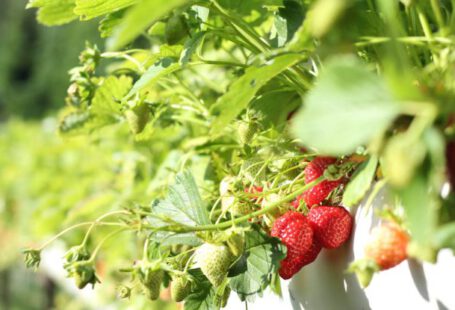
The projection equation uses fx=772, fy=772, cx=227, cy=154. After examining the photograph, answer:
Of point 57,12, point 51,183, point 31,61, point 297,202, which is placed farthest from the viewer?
point 31,61

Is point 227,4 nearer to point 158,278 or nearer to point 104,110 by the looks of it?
point 104,110

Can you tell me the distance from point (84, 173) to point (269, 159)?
72.4 inches

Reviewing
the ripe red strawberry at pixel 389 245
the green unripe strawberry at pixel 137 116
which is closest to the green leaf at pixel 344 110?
the ripe red strawberry at pixel 389 245

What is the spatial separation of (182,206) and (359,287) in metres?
0.19

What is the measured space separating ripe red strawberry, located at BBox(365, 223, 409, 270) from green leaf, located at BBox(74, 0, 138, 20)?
0.31 metres

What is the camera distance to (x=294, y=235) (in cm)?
72

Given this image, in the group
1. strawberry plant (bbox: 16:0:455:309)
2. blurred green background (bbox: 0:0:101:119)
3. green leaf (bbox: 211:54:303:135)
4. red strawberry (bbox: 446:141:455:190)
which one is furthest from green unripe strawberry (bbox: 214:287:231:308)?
blurred green background (bbox: 0:0:101:119)

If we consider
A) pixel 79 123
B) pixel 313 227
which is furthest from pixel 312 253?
pixel 79 123

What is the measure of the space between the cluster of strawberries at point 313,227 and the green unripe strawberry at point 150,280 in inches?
4.8

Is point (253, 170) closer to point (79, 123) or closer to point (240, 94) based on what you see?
point (240, 94)

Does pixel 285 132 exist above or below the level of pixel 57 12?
below

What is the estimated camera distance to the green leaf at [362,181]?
0.60m

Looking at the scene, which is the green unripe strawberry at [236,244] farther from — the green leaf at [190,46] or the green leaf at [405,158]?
the green leaf at [405,158]

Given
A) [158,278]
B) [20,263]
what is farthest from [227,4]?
[20,263]
